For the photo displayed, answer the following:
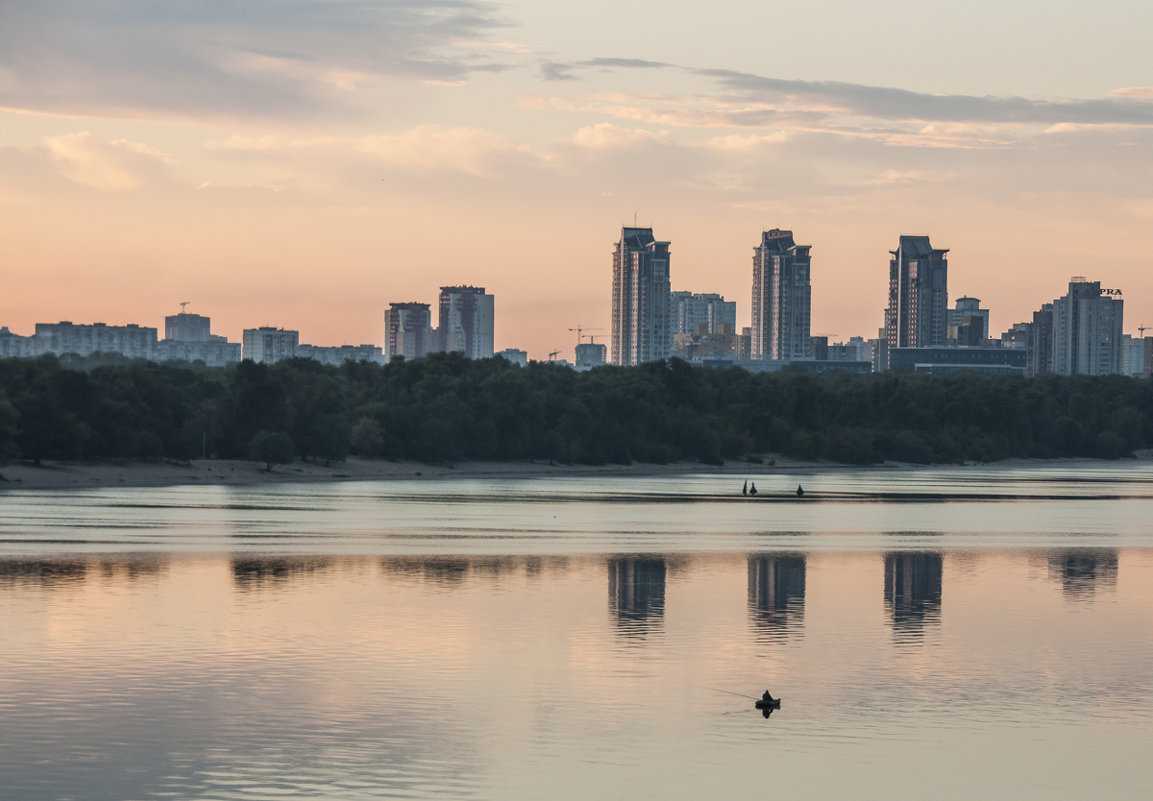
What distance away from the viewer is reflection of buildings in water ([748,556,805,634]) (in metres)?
56.1

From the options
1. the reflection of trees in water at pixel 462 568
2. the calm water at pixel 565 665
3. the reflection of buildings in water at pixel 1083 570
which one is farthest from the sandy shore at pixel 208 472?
the reflection of buildings in water at pixel 1083 570

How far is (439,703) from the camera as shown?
39188mm

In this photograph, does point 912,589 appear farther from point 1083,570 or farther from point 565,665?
point 565,665

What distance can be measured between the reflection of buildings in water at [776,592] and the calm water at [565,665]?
29 centimetres

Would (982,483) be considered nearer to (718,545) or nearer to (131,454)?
(131,454)

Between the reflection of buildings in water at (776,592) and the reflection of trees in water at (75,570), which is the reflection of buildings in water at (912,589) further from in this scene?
the reflection of trees in water at (75,570)

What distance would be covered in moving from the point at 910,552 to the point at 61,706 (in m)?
56.3

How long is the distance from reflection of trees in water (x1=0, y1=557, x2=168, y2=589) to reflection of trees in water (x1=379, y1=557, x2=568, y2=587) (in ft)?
32.4

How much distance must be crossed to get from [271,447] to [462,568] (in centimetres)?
9782

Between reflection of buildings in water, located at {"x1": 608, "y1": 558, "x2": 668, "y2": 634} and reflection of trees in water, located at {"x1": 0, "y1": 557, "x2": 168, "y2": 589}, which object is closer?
reflection of buildings in water, located at {"x1": 608, "y1": 558, "x2": 668, "y2": 634}

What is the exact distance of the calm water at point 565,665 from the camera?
32.3 meters

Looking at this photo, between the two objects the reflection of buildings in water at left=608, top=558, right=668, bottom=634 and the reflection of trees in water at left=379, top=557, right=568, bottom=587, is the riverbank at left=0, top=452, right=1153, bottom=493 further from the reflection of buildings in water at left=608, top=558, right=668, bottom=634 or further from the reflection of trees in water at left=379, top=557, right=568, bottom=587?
the reflection of buildings in water at left=608, top=558, right=668, bottom=634

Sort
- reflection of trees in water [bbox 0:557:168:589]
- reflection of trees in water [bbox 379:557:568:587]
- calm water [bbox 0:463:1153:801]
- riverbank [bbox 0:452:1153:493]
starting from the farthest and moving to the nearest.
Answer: riverbank [bbox 0:452:1153:493] < reflection of trees in water [bbox 379:557:568:587] < reflection of trees in water [bbox 0:557:168:589] < calm water [bbox 0:463:1153:801]

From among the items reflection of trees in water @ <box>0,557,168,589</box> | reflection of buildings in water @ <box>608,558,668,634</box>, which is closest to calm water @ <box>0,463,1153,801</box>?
reflection of buildings in water @ <box>608,558,668,634</box>
